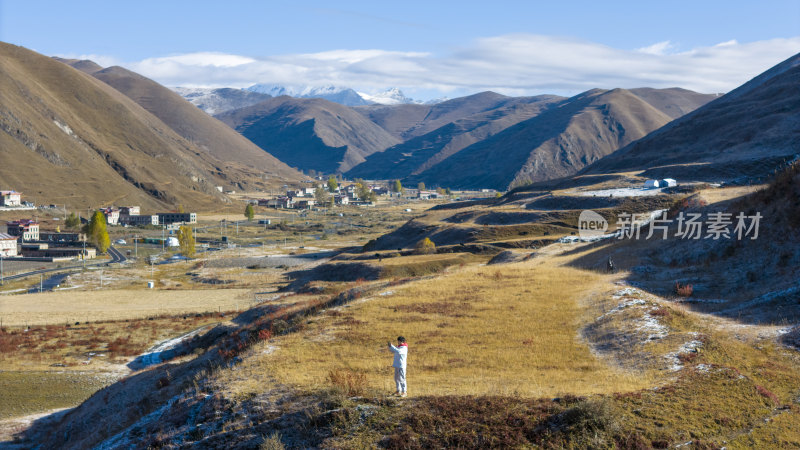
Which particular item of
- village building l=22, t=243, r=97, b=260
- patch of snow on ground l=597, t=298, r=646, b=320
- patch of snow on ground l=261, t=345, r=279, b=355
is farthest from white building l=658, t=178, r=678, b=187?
village building l=22, t=243, r=97, b=260

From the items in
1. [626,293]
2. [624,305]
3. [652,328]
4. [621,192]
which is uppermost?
[621,192]

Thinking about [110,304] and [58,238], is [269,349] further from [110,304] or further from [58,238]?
[58,238]

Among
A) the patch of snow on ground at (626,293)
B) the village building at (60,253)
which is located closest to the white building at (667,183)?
the patch of snow on ground at (626,293)

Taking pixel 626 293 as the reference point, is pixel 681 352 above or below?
below

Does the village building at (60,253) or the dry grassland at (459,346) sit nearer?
the dry grassland at (459,346)

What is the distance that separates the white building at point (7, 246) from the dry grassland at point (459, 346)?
135 metres

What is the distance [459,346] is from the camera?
2725cm

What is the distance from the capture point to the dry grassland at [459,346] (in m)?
21.3

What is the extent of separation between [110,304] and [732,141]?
474ft

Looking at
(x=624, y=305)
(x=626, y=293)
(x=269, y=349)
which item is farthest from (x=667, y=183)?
(x=269, y=349)

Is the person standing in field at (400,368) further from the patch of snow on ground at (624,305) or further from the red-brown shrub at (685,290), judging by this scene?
the red-brown shrub at (685,290)

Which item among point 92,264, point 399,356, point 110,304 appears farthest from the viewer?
point 92,264

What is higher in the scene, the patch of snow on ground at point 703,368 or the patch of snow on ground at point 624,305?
the patch of snow on ground at point 624,305

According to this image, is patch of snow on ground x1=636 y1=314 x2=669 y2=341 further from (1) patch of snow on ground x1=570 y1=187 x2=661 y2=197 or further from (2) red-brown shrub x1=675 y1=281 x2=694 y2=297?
(1) patch of snow on ground x1=570 y1=187 x2=661 y2=197
